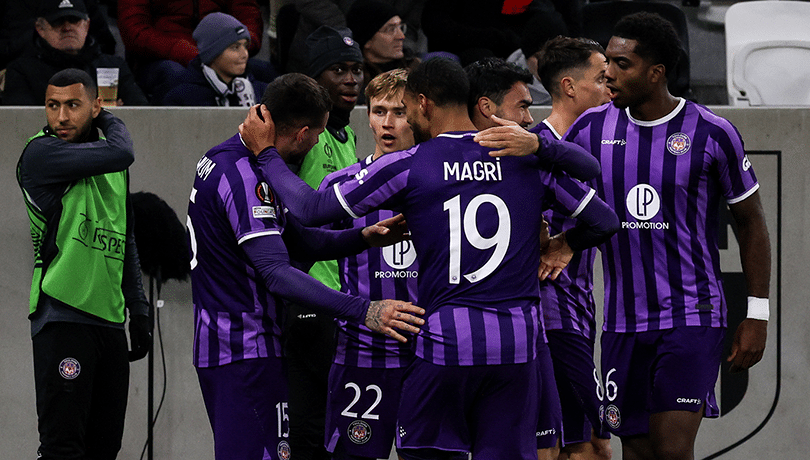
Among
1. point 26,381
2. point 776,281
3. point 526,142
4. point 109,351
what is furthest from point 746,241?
point 26,381

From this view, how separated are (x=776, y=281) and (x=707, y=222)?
7.19 ft

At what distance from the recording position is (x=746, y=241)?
15.4ft

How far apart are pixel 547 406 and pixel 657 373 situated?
1.79 feet

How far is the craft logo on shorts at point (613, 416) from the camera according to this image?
4809mm

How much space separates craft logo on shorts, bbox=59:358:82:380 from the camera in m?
5.24

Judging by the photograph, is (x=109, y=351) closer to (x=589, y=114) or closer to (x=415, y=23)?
(x=589, y=114)

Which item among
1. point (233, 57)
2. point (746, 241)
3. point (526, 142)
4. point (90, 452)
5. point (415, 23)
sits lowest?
point (90, 452)

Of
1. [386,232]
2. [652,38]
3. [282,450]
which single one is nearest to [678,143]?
[652,38]

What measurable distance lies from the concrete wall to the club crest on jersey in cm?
201

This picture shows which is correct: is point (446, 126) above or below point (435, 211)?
above

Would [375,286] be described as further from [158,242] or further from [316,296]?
[158,242]

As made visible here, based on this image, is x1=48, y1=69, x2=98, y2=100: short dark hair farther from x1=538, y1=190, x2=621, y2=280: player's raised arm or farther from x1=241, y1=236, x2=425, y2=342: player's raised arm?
x1=538, y1=190, x2=621, y2=280: player's raised arm

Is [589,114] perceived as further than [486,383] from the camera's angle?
Yes

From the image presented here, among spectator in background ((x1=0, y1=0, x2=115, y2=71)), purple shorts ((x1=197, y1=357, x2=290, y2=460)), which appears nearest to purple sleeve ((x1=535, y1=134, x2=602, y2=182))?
purple shorts ((x1=197, y1=357, x2=290, y2=460))
